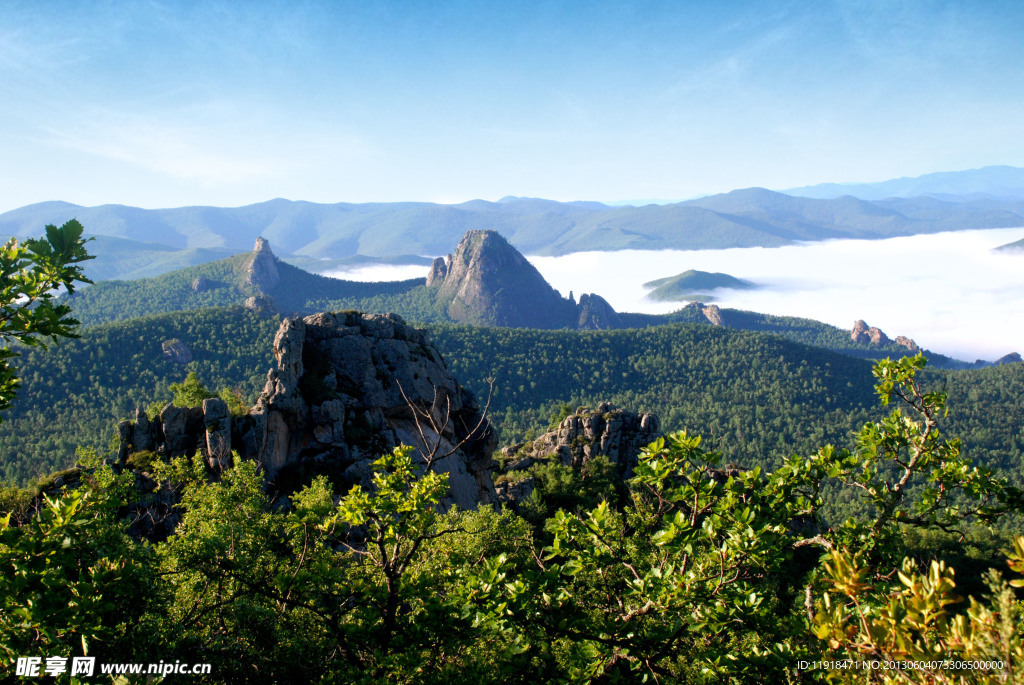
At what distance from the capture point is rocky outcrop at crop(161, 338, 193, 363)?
502 ft

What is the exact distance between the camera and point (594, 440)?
254ft

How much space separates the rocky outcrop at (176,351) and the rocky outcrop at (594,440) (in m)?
119

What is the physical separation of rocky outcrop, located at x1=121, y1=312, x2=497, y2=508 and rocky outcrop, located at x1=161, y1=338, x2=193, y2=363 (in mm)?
126735

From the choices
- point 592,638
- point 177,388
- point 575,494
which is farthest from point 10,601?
point 575,494

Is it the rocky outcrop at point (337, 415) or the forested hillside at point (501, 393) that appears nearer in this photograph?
the rocky outcrop at point (337, 415)

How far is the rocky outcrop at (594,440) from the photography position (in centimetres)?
7456

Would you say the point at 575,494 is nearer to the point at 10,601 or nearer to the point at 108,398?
the point at 10,601

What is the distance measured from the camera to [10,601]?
8.29 meters

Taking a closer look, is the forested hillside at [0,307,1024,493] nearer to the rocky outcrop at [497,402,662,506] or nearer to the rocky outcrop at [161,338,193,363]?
the rocky outcrop at [161,338,193,363]

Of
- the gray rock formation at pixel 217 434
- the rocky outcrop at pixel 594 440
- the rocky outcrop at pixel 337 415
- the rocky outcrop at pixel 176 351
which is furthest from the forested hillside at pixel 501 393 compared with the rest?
the gray rock formation at pixel 217 434

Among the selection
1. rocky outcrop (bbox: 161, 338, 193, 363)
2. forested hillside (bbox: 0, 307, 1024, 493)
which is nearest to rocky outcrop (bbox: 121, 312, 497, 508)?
forested hillside (bbox: 0, 307, 1024, 493)

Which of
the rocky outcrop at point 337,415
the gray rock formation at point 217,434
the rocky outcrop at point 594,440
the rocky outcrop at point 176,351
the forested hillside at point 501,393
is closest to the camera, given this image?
the gray rock formation at point 217,434

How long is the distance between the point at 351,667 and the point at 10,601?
20.0ft

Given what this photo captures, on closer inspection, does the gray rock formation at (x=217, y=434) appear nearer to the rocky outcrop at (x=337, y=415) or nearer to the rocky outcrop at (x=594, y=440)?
the rocky outcrop at (x=337, y=415)
